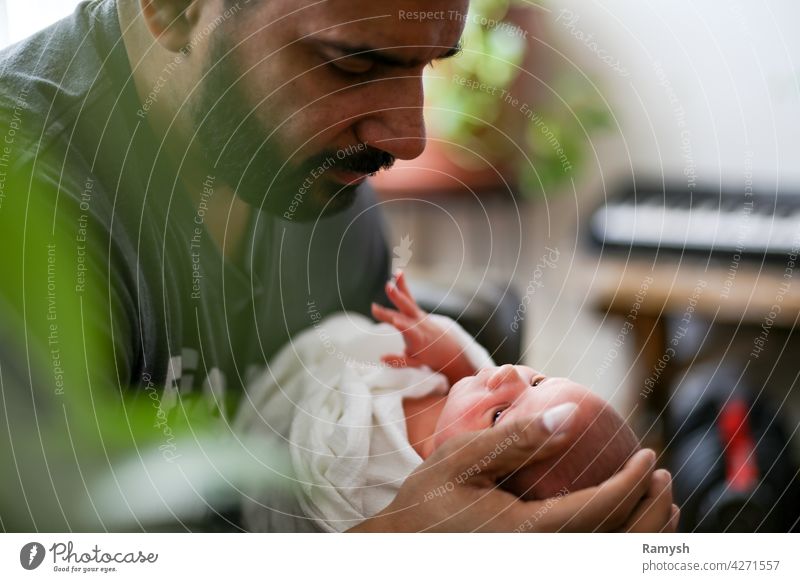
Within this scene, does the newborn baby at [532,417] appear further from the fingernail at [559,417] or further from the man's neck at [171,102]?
the man's neck at [171,102]

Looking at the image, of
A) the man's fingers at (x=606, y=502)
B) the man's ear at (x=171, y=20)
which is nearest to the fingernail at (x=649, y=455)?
the man's fingers at (x=606, y=502)

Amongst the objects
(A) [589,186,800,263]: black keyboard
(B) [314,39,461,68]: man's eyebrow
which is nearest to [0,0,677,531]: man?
(B) [314,39,461,68]: man's eyebrow

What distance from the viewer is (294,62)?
16.9 inches

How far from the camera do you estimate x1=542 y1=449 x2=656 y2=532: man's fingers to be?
0.43 meters

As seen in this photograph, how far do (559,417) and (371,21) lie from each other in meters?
0.25

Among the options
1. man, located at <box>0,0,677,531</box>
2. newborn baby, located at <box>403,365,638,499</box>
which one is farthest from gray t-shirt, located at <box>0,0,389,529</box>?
newborn baby, located at <box>403,365,638,499</box>

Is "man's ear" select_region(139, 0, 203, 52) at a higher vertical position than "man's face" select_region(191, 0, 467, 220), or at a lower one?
higher

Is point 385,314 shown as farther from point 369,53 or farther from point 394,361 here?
point 369,53

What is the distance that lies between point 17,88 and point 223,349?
20cm

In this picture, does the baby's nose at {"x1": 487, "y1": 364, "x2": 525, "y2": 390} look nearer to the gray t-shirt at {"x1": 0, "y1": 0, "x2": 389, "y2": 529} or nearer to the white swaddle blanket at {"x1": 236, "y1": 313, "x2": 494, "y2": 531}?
the white swaddle blanket at {"x1": 236, "y1": 313, "x2": 494, "y2": 531}

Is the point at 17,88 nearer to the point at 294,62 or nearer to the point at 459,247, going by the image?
the point at 294,62

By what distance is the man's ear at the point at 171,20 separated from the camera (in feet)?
1.40

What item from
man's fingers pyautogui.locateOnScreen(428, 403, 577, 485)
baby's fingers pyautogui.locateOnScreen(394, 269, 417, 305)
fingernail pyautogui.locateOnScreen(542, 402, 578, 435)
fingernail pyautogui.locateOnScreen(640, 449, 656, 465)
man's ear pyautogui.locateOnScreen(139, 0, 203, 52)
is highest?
man's ear pyautogui.locateOnScreen(139, 0, 203, 52)

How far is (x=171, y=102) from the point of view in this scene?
0.45 meters
